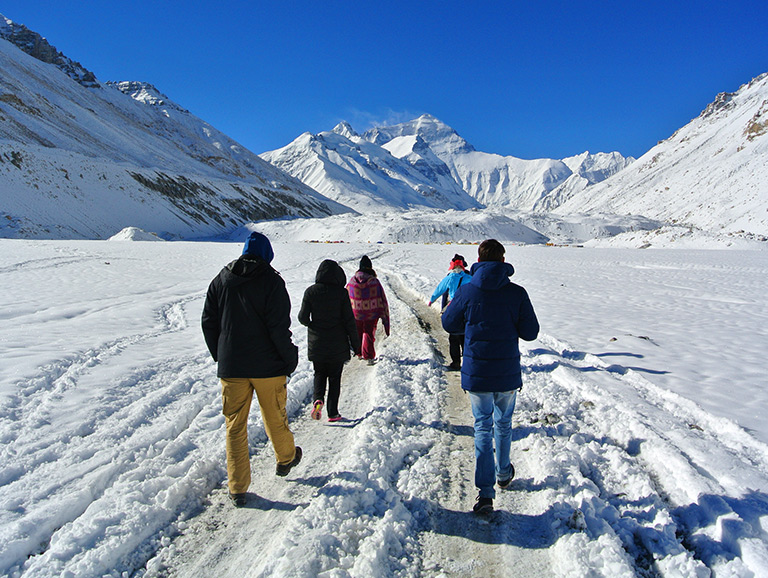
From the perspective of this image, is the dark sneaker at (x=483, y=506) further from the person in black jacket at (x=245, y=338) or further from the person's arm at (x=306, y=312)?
the person's arm at (x=306, y=312)

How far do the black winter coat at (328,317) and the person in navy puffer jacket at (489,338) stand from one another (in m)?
1.85

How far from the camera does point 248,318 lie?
3611 mm

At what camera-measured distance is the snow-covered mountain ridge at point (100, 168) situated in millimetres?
56531

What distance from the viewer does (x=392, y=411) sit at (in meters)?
5.32

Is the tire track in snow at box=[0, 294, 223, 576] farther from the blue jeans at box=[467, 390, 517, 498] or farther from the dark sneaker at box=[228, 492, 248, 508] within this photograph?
the blue jeans at box=[467, 390, 517, 498]

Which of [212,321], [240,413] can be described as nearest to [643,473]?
[240,413]

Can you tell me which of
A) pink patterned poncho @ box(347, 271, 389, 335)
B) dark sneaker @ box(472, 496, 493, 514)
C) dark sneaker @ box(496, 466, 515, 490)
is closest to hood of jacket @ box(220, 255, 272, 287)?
dark sneaker @ box(472, 496, 493, 514)

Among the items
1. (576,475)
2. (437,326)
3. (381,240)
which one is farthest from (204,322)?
(381,240)

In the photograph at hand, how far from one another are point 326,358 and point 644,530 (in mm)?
3461

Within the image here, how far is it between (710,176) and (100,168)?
421 ft

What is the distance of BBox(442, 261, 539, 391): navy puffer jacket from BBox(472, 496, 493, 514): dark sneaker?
885 mm

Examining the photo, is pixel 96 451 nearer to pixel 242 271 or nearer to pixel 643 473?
pixel 242 271

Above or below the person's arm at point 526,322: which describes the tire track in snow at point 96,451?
below

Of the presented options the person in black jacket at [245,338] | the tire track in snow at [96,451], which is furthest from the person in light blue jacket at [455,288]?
the person in black jacket at [245,338]
